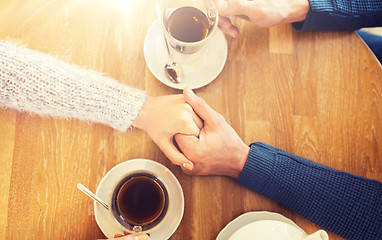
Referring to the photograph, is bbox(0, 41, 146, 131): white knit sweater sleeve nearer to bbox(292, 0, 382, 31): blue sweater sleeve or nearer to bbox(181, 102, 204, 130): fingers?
bbox(181, 102, 204, 130): fingers

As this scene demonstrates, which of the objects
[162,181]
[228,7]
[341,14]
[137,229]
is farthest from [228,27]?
[137,229]

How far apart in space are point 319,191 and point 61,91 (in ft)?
2.39

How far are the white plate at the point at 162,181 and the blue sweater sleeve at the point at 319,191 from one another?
182mm

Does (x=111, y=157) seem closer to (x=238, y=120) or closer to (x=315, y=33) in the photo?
(x=238, y=120)

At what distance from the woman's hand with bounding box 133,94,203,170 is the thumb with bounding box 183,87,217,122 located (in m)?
0.02

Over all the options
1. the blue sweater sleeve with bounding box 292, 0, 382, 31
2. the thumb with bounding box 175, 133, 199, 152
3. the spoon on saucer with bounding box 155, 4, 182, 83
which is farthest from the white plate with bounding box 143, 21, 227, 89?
the blue sweater sleeve with bounding box 292, 0, 382, 31

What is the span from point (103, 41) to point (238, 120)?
1.47 feet

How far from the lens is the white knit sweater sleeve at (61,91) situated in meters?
0.67

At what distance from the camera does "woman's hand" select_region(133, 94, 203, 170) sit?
728mm

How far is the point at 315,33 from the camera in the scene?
83 centimetres

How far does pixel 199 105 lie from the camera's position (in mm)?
731

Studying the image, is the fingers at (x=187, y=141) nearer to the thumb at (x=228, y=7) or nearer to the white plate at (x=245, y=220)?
the white plate at (x=245, y=220)

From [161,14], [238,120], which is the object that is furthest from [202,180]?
[161,14]

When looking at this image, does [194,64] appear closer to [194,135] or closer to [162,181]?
[194,135]
